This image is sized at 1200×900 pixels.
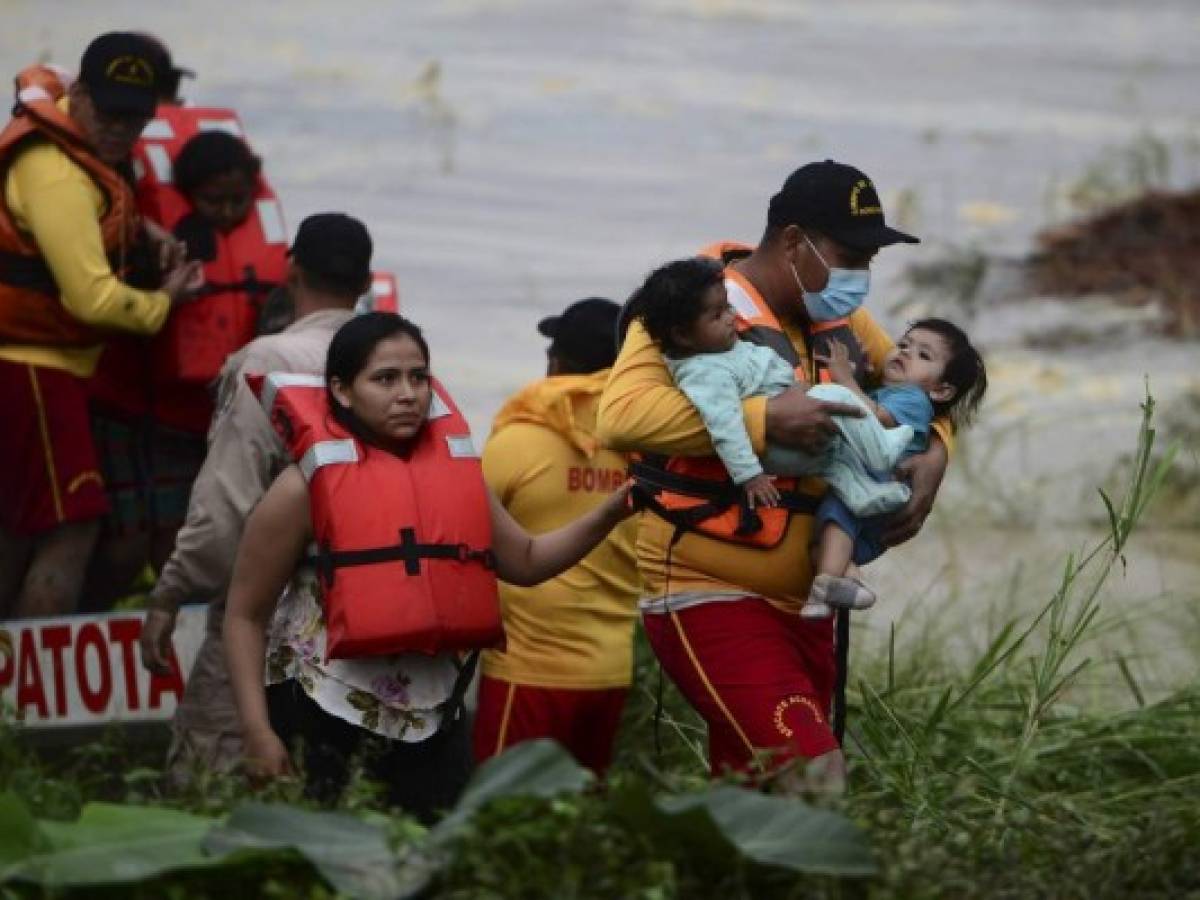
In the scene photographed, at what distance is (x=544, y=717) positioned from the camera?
7051mm

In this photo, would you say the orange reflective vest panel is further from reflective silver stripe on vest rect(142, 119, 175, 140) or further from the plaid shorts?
the plaid shorts

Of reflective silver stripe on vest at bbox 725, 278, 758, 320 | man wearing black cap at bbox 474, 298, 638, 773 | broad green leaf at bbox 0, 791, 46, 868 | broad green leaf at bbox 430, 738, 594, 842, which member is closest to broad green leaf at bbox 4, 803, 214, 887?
broad green leaf at bbox 0, 791, 46, 868

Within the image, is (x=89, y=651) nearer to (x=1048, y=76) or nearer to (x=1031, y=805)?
(x=1031, y=805)

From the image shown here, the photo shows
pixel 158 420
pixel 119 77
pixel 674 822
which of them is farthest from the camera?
pixel 158 420

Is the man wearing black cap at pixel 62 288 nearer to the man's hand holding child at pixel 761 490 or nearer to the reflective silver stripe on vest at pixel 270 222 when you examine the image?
the reflective silver stripe on vest at pixel 270 222

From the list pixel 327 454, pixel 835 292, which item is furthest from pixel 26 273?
pixel 835 292

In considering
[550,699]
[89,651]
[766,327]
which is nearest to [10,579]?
[89,651]

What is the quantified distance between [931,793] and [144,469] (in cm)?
260

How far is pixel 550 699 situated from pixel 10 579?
4.78 ft

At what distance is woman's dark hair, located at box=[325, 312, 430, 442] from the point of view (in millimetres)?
5824

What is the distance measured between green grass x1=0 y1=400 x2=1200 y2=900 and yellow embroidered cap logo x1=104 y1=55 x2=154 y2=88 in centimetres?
156

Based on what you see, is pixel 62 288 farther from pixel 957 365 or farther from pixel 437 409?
pixel 957 365

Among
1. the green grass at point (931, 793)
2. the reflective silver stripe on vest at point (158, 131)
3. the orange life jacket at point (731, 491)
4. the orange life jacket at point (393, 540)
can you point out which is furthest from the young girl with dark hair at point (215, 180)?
the orange life jacket at point (731, 491)

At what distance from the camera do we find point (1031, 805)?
5746 millimetres
